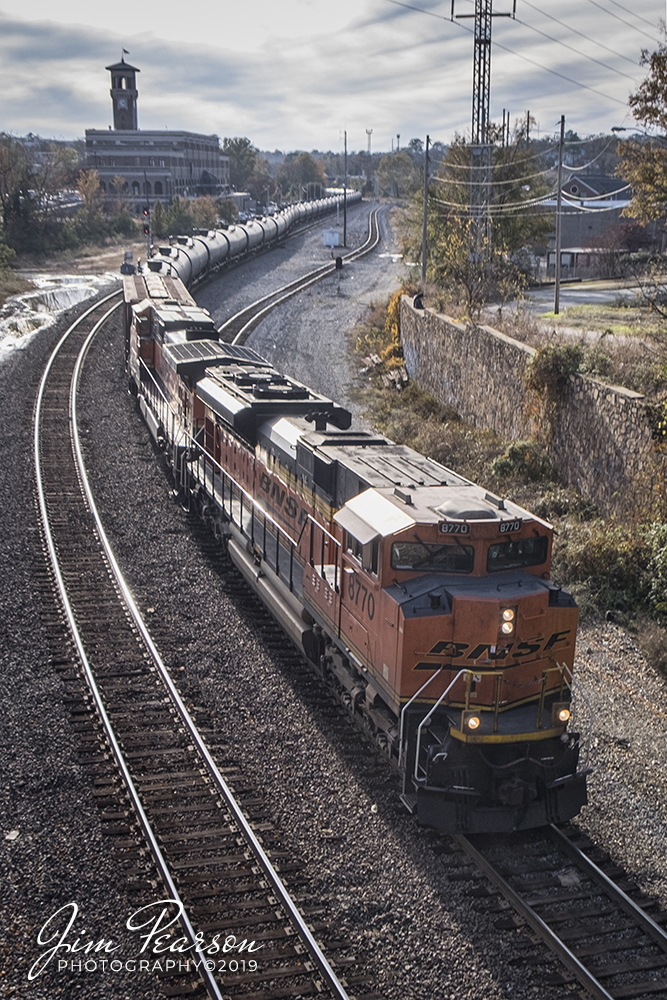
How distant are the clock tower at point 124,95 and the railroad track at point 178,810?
132644mm

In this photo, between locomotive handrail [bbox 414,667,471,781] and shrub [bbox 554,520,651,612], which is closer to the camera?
locomotive handrail [bbox 414,667,471,781]

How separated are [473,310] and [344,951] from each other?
78.5 feet

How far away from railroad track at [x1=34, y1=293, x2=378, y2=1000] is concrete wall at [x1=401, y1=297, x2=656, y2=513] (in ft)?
33.7

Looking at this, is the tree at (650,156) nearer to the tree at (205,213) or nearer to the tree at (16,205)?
the tree at (16,205)

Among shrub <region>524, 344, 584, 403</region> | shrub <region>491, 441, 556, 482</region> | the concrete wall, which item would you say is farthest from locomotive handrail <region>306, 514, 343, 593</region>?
shrub <region>524, 344, 584, 403</region>

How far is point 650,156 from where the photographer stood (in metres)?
22.0

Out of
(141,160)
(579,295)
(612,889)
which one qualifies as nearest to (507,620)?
(612,889)

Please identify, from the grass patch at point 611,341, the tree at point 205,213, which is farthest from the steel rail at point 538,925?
the tree at point 205,213

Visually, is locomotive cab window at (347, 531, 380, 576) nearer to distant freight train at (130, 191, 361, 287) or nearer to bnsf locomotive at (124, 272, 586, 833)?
bnsf locomotive at (124, 272, 586, 833)

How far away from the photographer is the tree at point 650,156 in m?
20.9

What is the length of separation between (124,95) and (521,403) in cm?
13098

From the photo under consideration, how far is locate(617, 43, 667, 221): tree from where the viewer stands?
20906 millimetres

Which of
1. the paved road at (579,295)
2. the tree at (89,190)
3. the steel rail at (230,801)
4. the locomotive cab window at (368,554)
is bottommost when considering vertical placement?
the steel rail at (230,801)

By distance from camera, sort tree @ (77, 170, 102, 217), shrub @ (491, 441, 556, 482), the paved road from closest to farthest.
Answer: shrub @ (491, 441, 556, 482) < the paved road < tree @ (77, 170, 102, 217)
